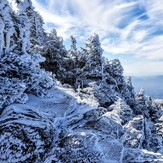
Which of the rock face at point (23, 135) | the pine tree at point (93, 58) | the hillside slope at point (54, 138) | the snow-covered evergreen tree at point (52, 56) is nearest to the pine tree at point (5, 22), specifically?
the hillside slope at point (54, 138)

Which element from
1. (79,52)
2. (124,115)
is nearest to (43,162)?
(124,115)

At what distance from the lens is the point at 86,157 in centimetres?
1055

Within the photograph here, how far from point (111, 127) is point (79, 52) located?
2896cm

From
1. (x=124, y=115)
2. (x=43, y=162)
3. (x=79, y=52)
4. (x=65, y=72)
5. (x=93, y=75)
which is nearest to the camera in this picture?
(x=43, y=162)

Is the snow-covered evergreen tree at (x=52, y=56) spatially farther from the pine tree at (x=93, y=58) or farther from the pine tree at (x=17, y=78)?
the pine tree at (x=17, y=78)

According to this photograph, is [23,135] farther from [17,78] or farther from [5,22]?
[5,22]

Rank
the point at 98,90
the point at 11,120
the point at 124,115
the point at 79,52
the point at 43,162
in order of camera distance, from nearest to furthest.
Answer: the point at 43,162 → the point at 11,120 → the point at 124,115 → the point at 98,90 → the point at 79,52

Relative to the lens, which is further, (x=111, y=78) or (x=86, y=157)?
(x=111, y=78)

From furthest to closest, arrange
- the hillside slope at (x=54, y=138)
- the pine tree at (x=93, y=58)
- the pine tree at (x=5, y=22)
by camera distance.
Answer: the pine tree at (x=93, y=58) → the pine tree at (x=5, y=22) → the hillside slope at (x=54, y=138)

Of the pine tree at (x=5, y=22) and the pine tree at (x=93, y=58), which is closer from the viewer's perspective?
the pine tree at (x=5, y=22)

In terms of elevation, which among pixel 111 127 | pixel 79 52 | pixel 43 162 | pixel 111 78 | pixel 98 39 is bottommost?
pixel 43 162

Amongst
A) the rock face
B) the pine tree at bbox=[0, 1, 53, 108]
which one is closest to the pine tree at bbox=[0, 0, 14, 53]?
the pine tree at bbox=[0, 1, 53, 108]

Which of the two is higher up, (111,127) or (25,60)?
(25,60)

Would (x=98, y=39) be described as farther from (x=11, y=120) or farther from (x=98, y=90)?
(x=11, y=120)
